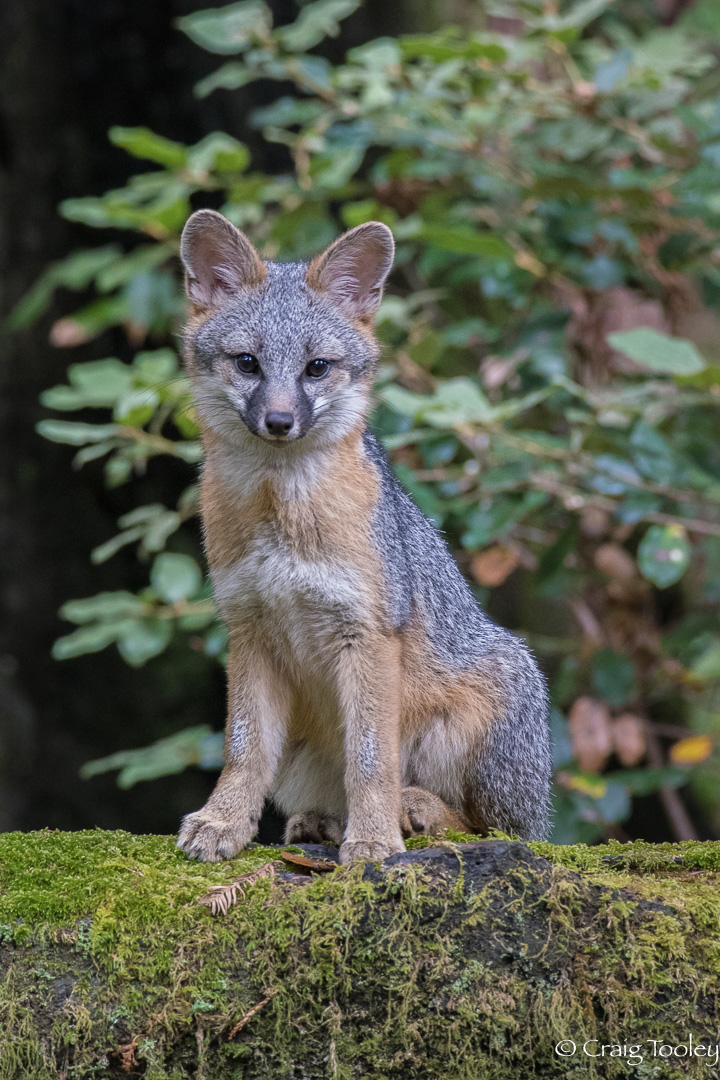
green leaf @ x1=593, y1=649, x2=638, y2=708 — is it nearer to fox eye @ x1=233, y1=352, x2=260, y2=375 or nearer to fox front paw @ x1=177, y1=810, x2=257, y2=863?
fox front paw @ x1=177, y1=810, x2=257, y2=863

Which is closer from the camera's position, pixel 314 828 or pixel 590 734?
pixel 314 828

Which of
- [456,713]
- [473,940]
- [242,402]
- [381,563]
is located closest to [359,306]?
[242,402]

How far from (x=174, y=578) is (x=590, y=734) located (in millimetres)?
2546

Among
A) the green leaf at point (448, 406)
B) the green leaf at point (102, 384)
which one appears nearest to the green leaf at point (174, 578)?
the green leaf at point (102, 384)

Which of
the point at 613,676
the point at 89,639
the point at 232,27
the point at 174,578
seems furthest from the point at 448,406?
the point at 232,27

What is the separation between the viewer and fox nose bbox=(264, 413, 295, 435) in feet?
12.3

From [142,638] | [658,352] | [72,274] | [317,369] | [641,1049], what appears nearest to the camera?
[641,1049]

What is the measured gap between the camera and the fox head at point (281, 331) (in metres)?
4.01

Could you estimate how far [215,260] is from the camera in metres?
4.35

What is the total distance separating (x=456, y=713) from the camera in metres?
4.38

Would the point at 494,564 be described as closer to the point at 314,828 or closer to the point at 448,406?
the point at 448,406

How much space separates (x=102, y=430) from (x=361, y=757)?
277 cm

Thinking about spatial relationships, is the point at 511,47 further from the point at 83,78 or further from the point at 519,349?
the point at 83,78

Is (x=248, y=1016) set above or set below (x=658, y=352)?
below
